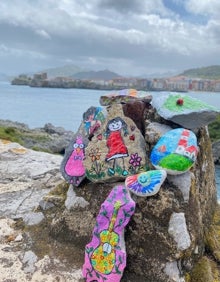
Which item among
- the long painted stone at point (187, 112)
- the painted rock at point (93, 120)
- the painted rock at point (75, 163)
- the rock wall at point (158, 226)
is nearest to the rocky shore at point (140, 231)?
the rock wall at point (158, 226)

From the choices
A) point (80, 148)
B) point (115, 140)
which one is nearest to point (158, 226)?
point (115, 140)

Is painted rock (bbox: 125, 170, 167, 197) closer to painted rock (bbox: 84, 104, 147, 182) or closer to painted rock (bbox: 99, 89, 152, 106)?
→ painted rock (bbox: 84, 104, 147, 182)

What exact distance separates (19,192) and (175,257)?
3483 mm

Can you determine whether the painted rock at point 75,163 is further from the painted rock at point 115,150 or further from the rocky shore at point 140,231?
the painted rock at point 115,150

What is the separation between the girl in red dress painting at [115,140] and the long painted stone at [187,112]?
530mm

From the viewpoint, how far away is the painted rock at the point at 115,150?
4785 mm

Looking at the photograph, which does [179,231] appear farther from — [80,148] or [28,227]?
[28,227]

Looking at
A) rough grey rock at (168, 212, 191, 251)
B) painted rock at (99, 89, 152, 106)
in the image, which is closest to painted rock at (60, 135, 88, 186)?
painted rock at (99, 89, 152, 106)

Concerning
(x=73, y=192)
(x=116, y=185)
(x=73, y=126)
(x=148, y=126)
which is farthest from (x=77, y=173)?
(x=73, y=126)

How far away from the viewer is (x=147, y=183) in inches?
171

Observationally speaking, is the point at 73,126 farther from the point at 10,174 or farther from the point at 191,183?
the point at 191,183

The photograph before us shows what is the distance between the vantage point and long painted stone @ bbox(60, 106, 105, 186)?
5215 millimetres

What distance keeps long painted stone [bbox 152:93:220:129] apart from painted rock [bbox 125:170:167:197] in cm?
86

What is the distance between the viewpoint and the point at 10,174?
7703 millimetres
